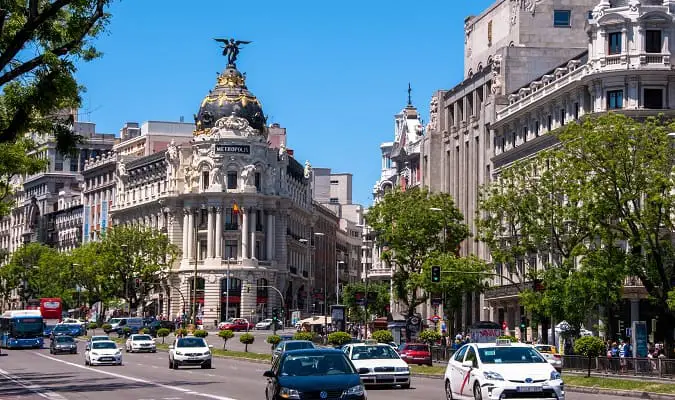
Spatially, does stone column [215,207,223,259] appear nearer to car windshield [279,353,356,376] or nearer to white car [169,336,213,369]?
white car [169,336,213,369]

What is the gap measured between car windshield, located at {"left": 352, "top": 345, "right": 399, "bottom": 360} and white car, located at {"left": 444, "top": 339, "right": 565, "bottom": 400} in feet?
32.7

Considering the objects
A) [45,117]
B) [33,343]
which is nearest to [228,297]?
[33,343]

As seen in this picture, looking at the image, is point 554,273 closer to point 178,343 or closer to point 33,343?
point 178,343

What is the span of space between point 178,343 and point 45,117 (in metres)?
19.2

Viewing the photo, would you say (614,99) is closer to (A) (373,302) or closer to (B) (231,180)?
(A) (373,302)

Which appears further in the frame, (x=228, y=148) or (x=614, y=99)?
(x=228, y=148)

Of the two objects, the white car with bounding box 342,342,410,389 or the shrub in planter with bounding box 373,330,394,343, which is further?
the shrub in planter with bounding box 373,330,394,343

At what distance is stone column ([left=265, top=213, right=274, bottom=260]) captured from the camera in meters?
162

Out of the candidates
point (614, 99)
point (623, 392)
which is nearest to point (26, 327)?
point (614, 99)

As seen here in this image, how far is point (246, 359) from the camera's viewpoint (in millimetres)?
75438

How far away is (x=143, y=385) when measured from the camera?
42.2 meters

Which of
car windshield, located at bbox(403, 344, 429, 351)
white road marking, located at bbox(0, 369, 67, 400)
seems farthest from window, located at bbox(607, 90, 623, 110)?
white road marking, located at bbox(0, 369, 67, 400)

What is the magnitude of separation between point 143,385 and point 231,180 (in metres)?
119

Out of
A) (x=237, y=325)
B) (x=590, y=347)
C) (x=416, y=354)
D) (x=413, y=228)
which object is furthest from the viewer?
(x=237, y=325)
